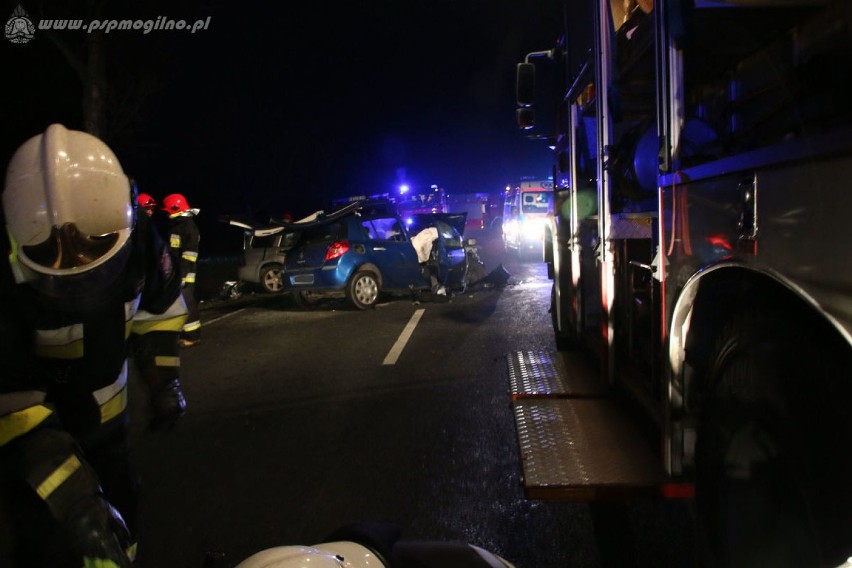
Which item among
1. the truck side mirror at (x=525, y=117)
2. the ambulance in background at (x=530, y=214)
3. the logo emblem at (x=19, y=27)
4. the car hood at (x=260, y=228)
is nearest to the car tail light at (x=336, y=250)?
the car hood at (x=260, y=228)

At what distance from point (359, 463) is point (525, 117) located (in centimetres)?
352

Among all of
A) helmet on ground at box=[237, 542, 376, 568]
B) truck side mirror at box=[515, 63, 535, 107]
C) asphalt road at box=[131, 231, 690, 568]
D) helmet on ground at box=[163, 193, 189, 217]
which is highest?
truck side mirror at box=[515, 63, 535, 107]

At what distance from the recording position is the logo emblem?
1369 centimetres

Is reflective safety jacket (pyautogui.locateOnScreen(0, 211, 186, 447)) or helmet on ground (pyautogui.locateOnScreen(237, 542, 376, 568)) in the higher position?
reflective safety jacket (pyautogui.locateOnScreen(0, 211, 186, 447))

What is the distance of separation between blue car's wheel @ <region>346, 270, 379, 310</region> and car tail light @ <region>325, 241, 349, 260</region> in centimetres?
52

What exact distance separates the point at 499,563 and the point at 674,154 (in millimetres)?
1629

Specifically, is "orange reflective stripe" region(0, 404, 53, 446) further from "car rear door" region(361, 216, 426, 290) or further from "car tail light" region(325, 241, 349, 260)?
"car rear door" region(361, 216, 426, 290)

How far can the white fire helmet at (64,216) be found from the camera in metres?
1.95

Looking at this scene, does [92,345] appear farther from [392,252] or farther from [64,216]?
[392,252]

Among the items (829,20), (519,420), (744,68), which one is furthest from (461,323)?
(829,20)

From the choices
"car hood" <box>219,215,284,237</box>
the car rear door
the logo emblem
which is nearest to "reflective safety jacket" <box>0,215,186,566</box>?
the car rear door

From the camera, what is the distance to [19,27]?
46.0 ft

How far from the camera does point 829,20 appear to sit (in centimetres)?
245

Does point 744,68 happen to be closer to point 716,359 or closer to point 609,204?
point 609,204
